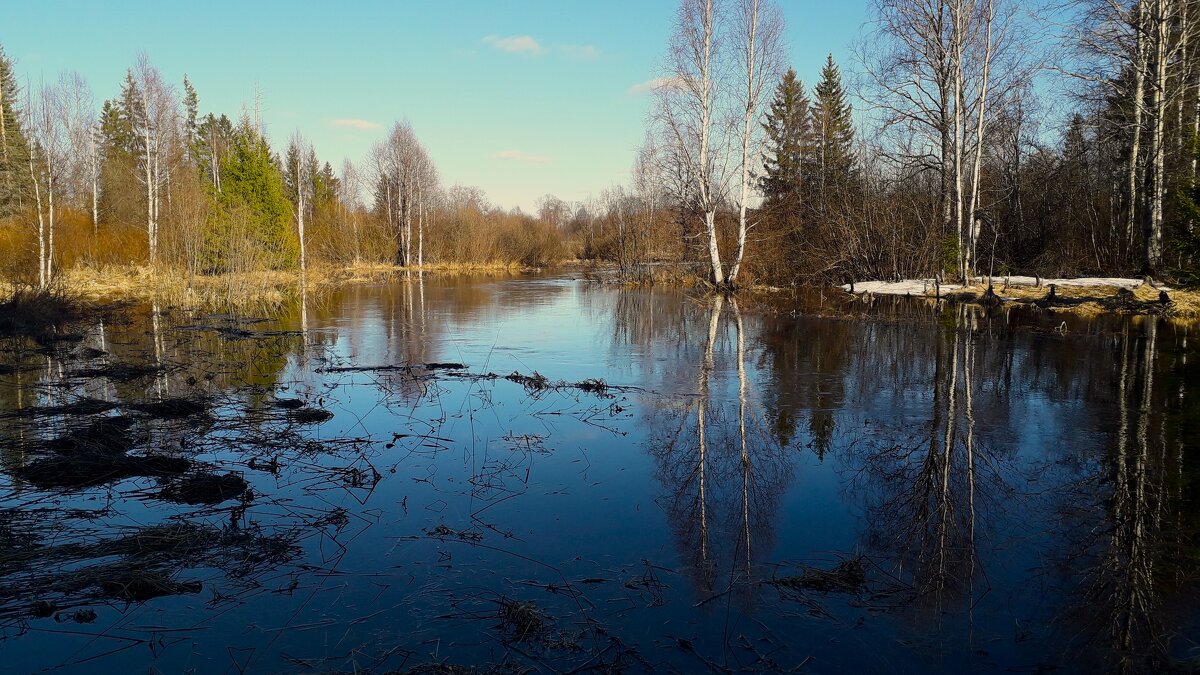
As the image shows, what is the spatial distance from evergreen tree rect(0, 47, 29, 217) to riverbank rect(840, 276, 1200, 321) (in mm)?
29573

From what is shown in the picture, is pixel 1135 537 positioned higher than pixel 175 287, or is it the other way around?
pixel 175 287

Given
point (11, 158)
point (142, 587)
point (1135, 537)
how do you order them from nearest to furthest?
point (142, 587)
point (1135, 537)
point (11, 158)

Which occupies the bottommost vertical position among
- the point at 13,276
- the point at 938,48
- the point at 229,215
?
the point at 13,276

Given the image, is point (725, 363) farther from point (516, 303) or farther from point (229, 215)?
point (229, 215)

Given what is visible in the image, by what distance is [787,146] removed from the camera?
3547 centimetres

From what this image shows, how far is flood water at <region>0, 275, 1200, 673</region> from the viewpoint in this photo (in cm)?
366

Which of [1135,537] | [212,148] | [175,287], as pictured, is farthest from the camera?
[212,148]

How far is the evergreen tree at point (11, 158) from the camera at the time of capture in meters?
27.9

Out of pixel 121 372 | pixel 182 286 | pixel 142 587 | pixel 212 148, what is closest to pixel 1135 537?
pixel 142 587

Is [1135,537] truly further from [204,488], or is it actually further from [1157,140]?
[1157,140]

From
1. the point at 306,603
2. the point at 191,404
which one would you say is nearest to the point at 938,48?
the point at 191,404

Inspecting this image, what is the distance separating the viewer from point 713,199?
27.6 metres

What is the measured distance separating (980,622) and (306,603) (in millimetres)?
3665

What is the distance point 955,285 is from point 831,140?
589 inches
